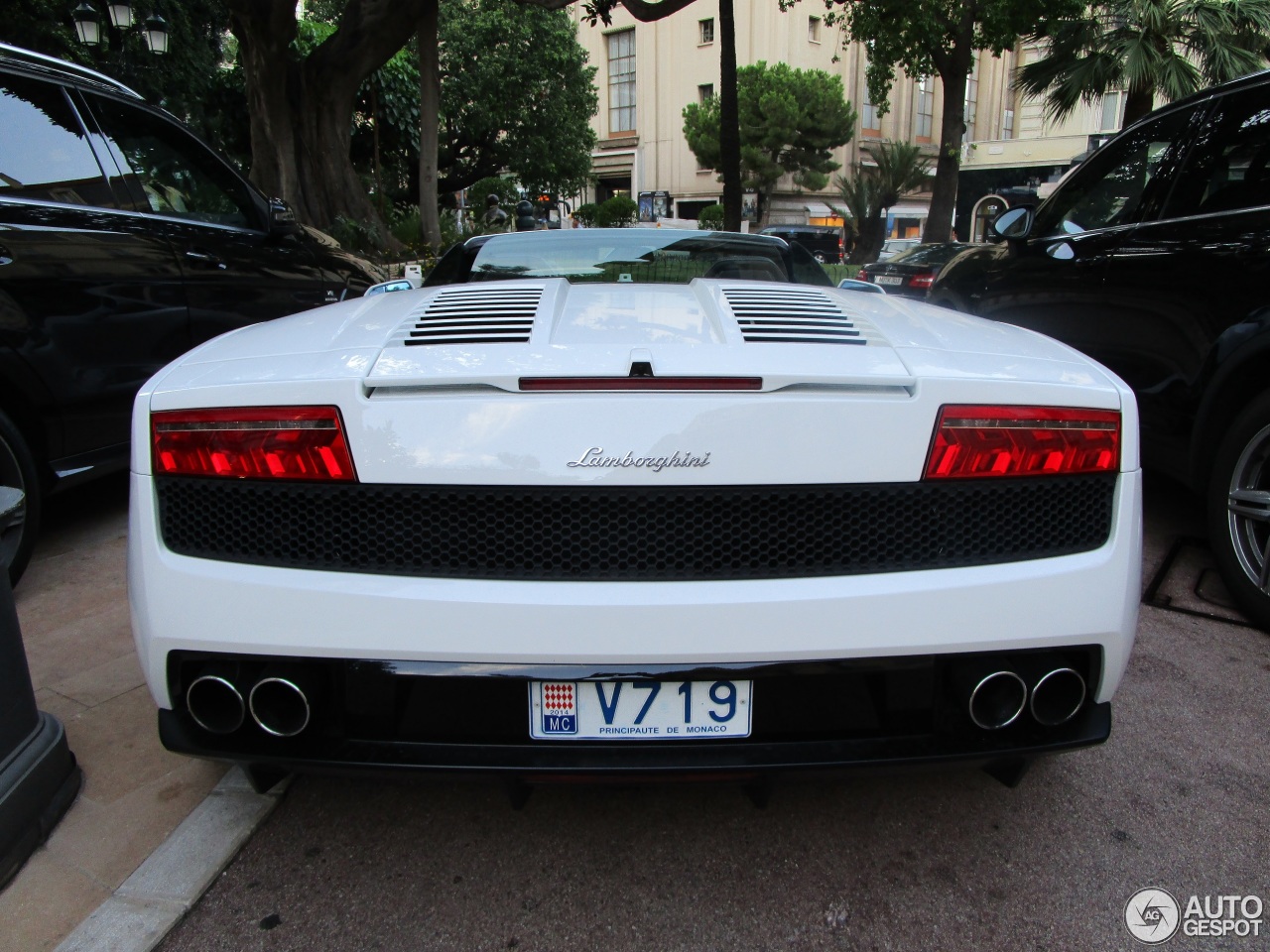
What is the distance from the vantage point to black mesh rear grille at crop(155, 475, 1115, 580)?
164 cm

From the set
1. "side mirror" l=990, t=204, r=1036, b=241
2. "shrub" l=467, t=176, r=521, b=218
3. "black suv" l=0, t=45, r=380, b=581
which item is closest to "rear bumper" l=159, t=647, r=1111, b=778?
"black suv" l=0, t=45, r=380, b=581

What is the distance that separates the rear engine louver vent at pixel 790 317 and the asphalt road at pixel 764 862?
0.70m

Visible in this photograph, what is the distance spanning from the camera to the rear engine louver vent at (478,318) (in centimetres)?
187

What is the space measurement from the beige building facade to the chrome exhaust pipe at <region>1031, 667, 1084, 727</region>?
43.5m

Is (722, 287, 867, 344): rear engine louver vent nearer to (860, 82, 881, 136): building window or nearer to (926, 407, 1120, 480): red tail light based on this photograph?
(926, 407, 1120, 480): red tail light

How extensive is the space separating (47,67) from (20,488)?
182 centimetres

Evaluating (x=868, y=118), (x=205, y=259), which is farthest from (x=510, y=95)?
(x=205, y=259)

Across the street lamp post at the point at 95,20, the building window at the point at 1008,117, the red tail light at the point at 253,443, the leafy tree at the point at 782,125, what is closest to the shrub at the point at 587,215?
the leafy tree at the point at 782,125

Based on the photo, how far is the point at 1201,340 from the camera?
3.38 metres

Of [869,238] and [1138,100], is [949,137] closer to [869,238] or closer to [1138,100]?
[1138,100]

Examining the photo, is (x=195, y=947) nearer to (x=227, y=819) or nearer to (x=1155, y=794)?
(x=227, y=819)

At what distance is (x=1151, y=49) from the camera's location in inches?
628

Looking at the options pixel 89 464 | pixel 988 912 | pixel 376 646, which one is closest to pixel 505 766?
pixel 376 646

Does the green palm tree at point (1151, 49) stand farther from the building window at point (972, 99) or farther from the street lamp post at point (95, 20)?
the building window at point (972, 99)
